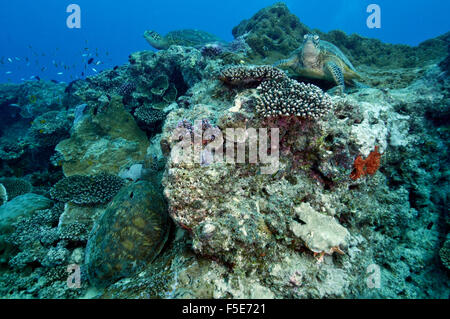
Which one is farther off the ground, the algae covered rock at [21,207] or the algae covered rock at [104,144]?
the algae covered rock at [104,144]

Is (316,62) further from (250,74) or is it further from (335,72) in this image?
(250,74)

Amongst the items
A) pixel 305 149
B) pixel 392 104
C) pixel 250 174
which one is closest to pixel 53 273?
pixel 250 174

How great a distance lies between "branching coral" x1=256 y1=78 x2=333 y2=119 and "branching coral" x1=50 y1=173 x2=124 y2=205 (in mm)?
4373

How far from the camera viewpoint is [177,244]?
3.28m

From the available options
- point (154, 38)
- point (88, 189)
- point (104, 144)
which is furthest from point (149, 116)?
point (154, 38)

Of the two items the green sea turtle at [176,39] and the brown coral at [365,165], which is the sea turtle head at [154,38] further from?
the brown coral at [365,165]

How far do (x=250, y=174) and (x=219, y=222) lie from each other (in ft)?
3.01

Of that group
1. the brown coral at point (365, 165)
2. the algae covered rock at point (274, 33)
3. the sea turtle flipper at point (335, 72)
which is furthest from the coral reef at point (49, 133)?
the brown coral at point (365, 165)

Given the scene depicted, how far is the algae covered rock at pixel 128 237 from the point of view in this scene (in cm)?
317

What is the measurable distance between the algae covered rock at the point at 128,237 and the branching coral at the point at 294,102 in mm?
2392

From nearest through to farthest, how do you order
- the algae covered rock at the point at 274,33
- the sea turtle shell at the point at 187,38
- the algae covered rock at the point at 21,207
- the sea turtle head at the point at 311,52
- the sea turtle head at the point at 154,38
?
1. the algae covered rock at the point at 21,207
2. the sea turtle head at the point at 311,52
3. the algae covered rock at the point at 274,33
4. the sea turtle head at the point at 154,38
5. the sea turtle shell at the point at 187,38

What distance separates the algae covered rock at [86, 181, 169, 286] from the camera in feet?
10.4

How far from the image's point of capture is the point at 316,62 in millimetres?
5316

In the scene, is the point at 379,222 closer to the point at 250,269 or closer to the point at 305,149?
the point at 305,149
